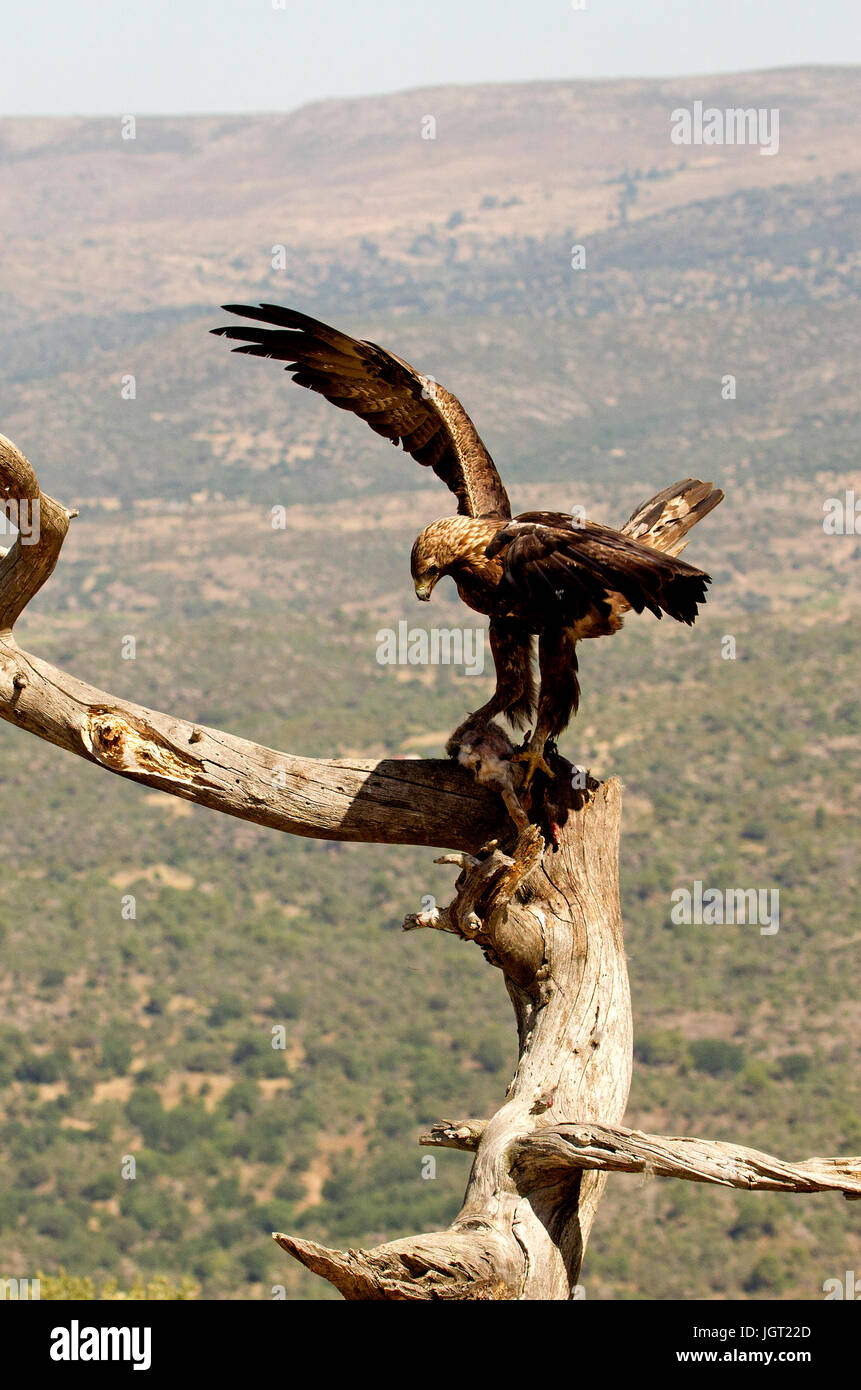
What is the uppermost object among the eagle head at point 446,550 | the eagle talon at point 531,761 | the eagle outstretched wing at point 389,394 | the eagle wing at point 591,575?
the eagle outstretched wing at point 389,394

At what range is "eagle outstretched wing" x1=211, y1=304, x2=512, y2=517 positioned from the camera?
736 centimetres

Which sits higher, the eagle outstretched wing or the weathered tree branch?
the eagle outstretched wing

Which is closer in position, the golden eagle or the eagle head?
the golden eagle

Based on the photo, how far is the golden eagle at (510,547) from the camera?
20.8ft

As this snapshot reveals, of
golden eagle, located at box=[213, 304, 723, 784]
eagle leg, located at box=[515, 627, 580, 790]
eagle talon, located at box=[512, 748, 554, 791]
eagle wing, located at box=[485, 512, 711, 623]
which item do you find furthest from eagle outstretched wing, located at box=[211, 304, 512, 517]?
eagle talon, located at box=[512, 748, 554, 791]

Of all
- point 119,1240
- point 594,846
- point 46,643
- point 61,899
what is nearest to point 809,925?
point 119,1240

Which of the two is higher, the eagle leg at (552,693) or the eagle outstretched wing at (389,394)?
the eagle outstretched wing at (389,394)

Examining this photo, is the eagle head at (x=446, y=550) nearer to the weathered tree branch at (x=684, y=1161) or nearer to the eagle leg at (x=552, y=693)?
the eagle leg at (x=552, y=693)

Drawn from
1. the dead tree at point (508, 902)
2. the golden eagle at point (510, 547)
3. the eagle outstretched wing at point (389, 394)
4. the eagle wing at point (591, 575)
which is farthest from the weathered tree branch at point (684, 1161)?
the eagle outstretched wing at point (389, 394)

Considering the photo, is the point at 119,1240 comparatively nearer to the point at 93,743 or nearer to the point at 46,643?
the point at 46,643

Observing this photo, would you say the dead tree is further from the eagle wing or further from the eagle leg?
the eagle wing

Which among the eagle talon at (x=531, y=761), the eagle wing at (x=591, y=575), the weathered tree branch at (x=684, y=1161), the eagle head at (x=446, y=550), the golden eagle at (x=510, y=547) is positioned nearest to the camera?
the weathered tree branch at (x=684, y=1161)

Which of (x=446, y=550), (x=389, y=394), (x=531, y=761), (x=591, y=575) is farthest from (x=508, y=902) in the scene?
(x=389, y=394)

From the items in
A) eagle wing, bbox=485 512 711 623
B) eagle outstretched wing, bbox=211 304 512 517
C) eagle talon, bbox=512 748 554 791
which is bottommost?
eagle talon, bbox=512 748 554 791
